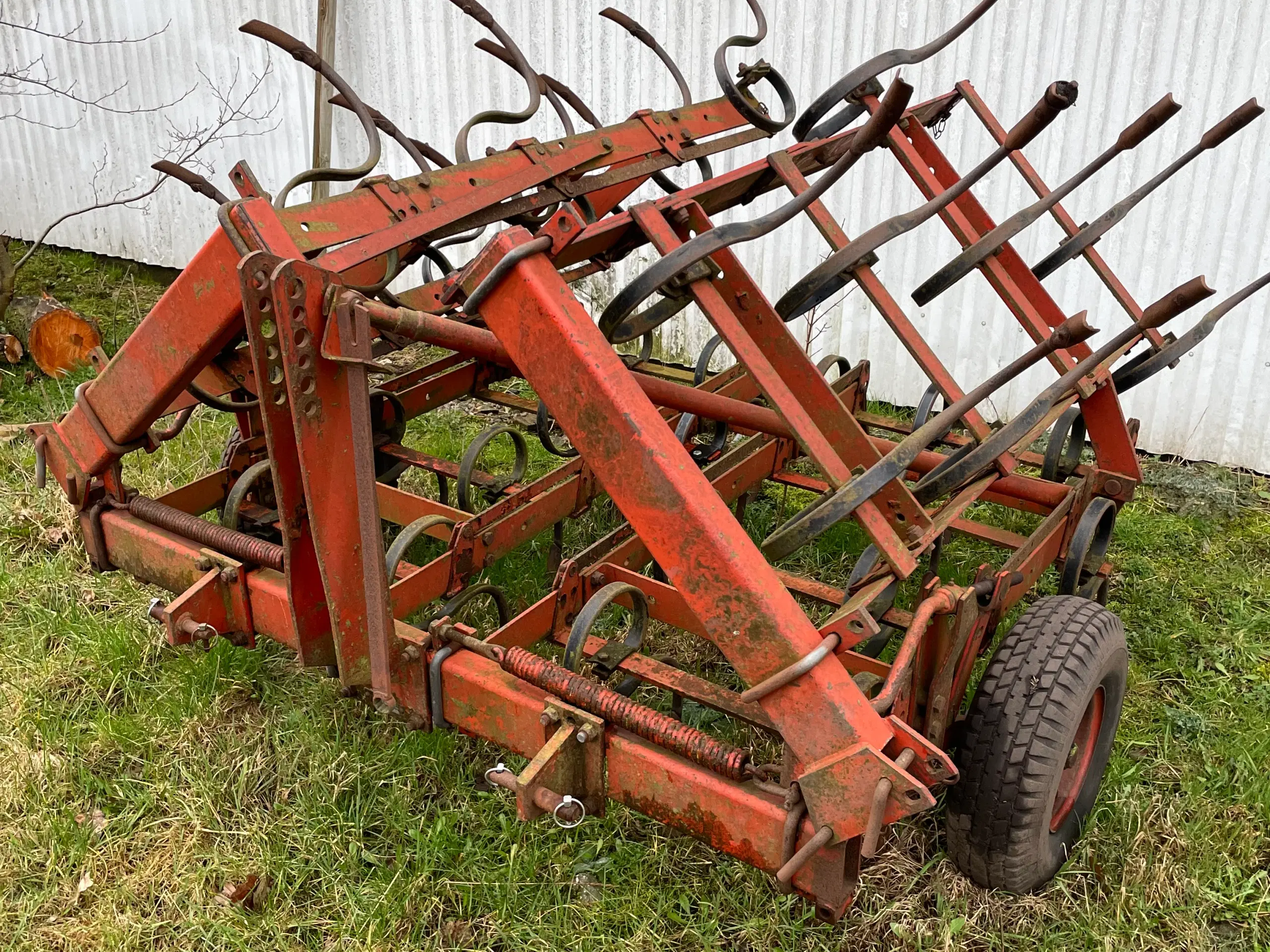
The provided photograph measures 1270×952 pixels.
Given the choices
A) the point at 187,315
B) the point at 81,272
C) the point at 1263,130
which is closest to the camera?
the point at 187,315

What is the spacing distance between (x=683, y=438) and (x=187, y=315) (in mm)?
1790

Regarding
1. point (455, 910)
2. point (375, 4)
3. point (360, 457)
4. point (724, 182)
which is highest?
point (375, 4)

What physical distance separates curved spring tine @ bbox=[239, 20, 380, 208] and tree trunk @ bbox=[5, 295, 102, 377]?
11.5ft

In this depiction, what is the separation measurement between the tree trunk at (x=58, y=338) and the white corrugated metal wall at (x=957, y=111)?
6.31ft

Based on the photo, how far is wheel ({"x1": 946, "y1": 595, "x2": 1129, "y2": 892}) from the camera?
2275mm

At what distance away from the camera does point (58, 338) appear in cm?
575

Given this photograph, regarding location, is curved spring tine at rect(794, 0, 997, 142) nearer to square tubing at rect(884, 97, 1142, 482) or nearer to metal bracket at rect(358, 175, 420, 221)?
square tubing at rect(884, 97, 1142, 482)

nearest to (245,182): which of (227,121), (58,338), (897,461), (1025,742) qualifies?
(897,461)

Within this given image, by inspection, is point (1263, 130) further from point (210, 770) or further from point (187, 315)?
point (210, 770)

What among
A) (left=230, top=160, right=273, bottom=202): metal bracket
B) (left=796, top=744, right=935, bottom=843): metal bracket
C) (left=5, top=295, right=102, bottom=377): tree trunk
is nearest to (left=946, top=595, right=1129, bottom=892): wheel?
(left=796, top=744, right=935, bottom=843): metal bracket

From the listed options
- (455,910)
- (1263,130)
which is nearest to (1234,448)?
(1263,130)

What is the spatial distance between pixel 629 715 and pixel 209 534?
4.24ft

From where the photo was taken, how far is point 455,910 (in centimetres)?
251

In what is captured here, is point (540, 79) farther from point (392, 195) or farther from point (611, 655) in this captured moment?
point (611, 655)
